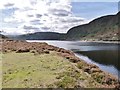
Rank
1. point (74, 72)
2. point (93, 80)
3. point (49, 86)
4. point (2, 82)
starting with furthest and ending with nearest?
point (74, 72) < point (93, 80) < point (2, 82) < point (49, 86)

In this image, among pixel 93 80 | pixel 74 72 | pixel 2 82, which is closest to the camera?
pixel 2 82

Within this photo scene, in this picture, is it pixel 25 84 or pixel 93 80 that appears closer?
pixel 25 84

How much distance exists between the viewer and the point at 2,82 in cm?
2275

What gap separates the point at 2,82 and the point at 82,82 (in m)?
7.01

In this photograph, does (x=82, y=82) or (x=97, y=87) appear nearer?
(x=97, y=87)

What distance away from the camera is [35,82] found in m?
22.5

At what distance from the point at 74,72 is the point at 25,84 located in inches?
283

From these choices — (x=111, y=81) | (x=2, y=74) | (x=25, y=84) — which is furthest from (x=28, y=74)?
(x=111, y=81)

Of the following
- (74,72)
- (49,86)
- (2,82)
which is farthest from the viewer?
(74,72)

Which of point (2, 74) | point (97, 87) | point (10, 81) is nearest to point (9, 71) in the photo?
point (2, 74)

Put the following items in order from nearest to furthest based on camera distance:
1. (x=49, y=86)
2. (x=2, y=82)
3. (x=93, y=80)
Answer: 1. (x=49, y=86)
2. (x=2, y=82)
3. (x=93, y=80)

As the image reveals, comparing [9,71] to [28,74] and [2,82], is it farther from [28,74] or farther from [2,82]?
[2,82]

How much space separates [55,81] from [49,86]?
1696 millimetres

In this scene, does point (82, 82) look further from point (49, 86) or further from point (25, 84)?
point (25, 84)
